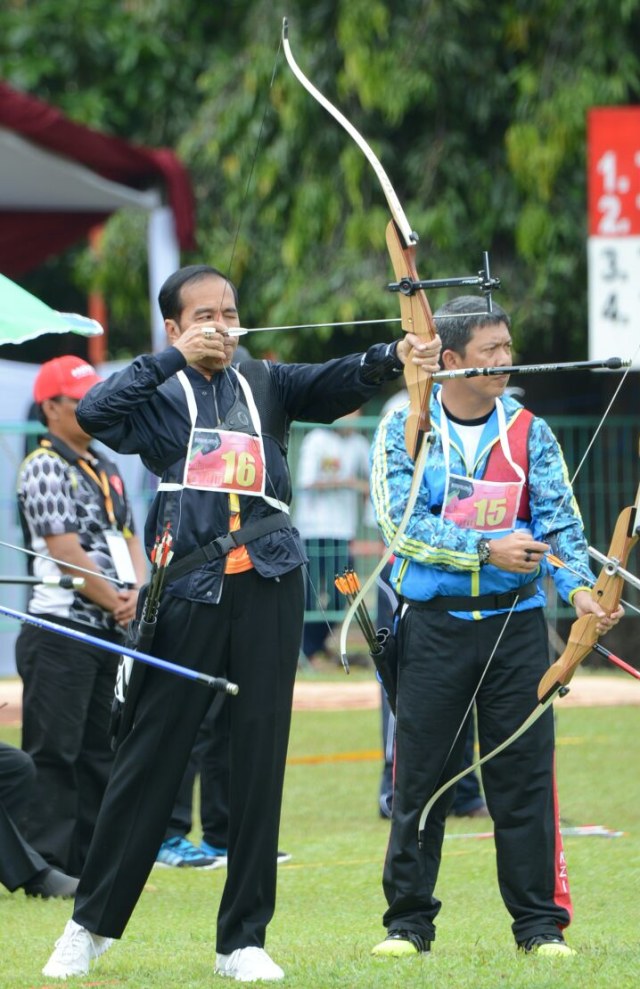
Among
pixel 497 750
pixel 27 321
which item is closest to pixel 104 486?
pixel 27 321

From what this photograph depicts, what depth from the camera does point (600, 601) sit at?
4.99 metres

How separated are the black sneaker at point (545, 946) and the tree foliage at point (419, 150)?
9161 mm

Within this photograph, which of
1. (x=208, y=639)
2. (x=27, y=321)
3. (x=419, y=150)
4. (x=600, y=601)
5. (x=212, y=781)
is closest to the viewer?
(x=208, y=639)

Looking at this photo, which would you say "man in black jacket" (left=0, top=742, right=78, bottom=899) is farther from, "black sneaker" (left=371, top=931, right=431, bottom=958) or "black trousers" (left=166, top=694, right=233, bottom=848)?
"black sneaker" (left=371, top=931, right=431, bottom=958)

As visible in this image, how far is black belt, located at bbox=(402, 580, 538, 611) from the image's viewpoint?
5172 mm

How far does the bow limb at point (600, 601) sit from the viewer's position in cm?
493

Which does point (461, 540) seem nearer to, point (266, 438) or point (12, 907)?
point (266, 438)

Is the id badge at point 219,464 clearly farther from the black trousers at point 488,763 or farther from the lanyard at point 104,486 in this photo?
the lanyard at point 104,486

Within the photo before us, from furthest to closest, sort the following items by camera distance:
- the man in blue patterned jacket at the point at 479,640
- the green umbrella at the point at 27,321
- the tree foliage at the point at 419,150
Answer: the tree foliage at the point at 419,150
the green umbrella at the point at 27,321
the man in blue patterned jacket at the point at 479,640

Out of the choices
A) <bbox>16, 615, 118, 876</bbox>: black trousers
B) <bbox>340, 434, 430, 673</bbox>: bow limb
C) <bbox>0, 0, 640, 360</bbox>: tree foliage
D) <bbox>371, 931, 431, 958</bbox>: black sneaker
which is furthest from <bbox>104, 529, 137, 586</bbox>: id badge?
<bbox>0, 0, 640, 360</bbox>: tree foliage

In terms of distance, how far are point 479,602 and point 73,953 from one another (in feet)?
4.93

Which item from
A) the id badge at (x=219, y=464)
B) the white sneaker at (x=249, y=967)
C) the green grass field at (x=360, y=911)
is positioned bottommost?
the green grass field at (x=360, y=911)

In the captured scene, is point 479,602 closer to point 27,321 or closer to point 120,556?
point 27,321

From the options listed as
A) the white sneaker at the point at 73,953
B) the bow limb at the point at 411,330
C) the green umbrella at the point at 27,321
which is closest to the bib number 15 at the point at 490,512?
the bow limb at the point at 411,330
